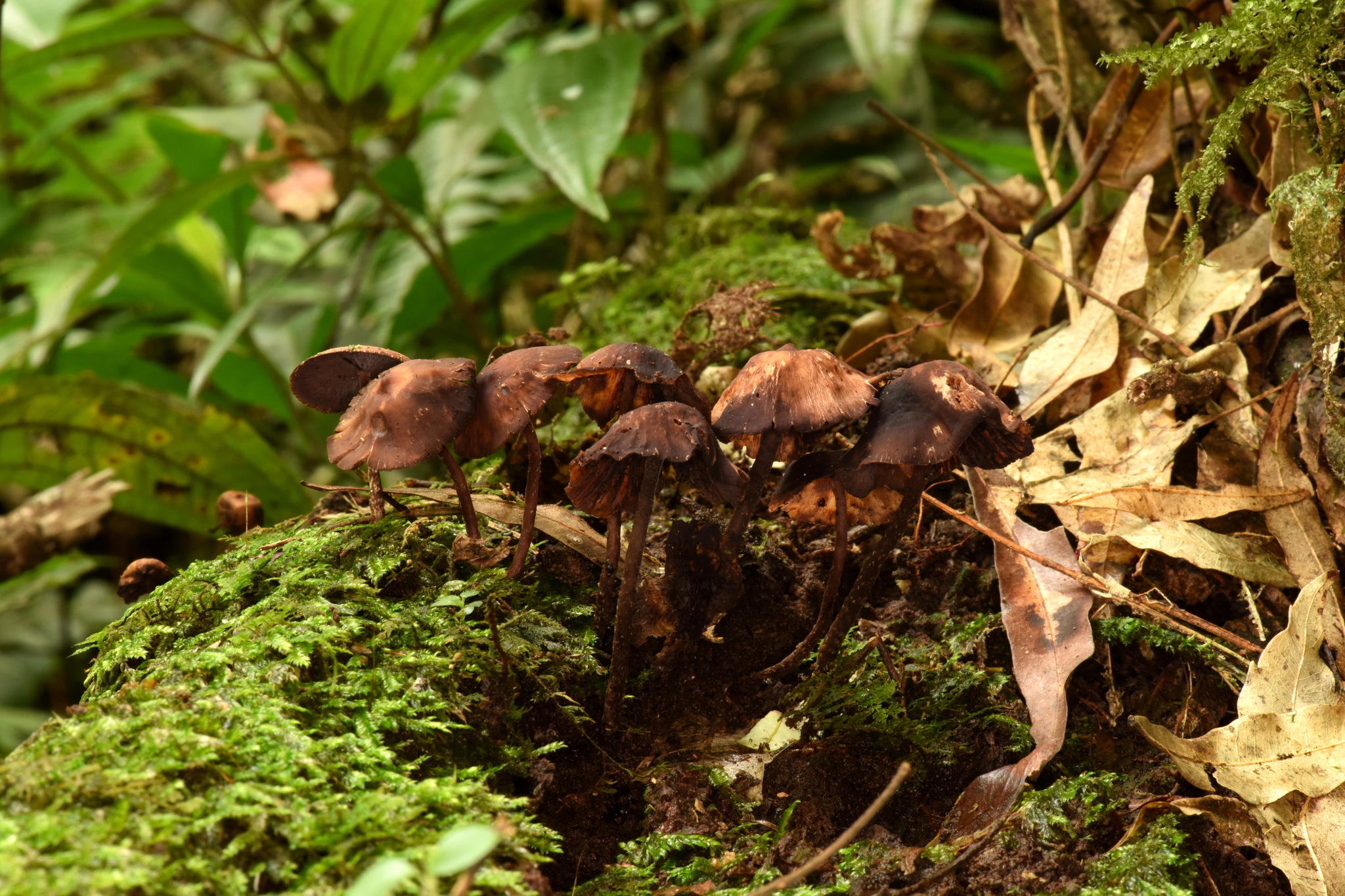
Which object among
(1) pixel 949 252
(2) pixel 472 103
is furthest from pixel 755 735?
(2) pixel 472 103

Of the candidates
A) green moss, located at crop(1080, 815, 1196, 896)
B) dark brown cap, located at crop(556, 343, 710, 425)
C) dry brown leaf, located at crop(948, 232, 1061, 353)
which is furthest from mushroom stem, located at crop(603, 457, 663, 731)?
dry brown leaf, located at crop(948, 232, 1061, 353)

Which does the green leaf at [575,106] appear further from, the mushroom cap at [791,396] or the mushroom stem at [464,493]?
the mushroom cap at [791,396]

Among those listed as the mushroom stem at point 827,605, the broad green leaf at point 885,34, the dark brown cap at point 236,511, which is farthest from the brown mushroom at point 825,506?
the broad green leaf at point 885,34

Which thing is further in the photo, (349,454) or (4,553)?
(4,553)

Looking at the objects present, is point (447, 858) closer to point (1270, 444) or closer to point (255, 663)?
point (255, 663)

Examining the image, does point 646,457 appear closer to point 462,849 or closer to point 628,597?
point 628,597
